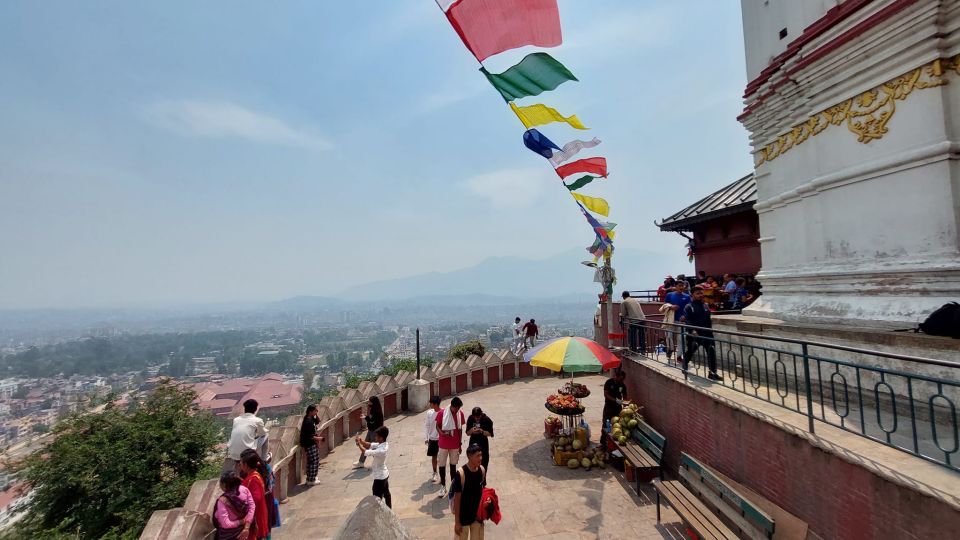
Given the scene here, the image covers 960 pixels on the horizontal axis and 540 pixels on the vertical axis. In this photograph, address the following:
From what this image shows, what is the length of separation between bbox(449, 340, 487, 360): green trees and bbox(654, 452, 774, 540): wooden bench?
13.1 m

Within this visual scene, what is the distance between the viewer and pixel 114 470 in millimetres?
10148

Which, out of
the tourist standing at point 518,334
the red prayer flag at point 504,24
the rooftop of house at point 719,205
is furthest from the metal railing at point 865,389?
the tourist standing at point 518,334

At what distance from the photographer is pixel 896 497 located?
3734mm

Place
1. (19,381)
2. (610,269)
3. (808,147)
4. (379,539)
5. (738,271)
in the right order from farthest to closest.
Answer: (19,381)
(610,269)
(738,271)
(808,147)
(379,539)

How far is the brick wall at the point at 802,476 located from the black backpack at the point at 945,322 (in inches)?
78.8

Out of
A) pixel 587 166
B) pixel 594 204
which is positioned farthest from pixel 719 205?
pixel 587 166

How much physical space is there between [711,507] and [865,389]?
8.84 feet

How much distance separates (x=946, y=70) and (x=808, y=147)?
7.06 ft

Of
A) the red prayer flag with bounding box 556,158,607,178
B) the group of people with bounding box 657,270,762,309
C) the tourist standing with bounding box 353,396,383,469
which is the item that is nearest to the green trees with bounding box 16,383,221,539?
the tourist standing with bounding box 353,396,383,469

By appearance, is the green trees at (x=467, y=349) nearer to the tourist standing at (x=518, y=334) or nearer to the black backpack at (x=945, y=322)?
the tourist standing at (x=518, y=334)

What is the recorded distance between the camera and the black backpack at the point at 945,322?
496 cm

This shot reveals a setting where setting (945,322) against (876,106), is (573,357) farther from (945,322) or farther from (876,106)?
(876,106)

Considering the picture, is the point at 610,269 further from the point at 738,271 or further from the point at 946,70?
the point at 946,70

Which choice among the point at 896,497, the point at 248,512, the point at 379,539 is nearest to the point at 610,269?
the point at 896,497
